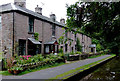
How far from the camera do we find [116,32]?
348 inches

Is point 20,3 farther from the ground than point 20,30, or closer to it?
farther from the ground

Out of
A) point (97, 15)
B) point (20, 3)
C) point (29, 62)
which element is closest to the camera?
point (97, 15)

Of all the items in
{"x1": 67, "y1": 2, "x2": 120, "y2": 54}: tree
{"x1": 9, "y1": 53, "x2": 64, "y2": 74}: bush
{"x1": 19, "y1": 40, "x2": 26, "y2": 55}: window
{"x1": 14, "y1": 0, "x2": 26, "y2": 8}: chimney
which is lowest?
{"x1": 9, "y1": 53, "x2": 64, "y2": 74}: bush

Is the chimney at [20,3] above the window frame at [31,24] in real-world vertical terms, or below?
above

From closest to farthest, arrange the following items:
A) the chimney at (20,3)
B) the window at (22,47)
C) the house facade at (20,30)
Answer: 1. the house facade at (20,30)
2. the window at (22,47)
3. the chimney at (20,3)

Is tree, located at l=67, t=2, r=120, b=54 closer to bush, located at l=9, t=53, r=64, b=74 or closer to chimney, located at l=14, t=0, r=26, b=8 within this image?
bush, located at l=9, t=53, r=64, b=74

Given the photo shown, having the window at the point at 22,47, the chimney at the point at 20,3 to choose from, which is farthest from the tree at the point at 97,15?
the chimney at the point at 20,3

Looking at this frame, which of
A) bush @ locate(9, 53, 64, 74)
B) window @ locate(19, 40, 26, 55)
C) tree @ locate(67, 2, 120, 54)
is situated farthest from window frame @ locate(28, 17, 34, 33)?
tree @ locate(67, 2, 120, 54)

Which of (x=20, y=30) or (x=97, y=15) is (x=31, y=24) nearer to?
(x=20, y=30)

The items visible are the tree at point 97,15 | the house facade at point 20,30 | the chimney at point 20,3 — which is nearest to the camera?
the tree at point 97,15

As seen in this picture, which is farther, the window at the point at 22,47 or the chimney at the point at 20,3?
the chimney at the point at 20,3

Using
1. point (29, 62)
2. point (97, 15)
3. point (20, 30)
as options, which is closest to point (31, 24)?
point (20, 30)

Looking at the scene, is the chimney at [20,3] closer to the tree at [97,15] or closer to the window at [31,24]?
the window at [31,24]

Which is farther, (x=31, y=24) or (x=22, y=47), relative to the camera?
(x=31, y=24)
